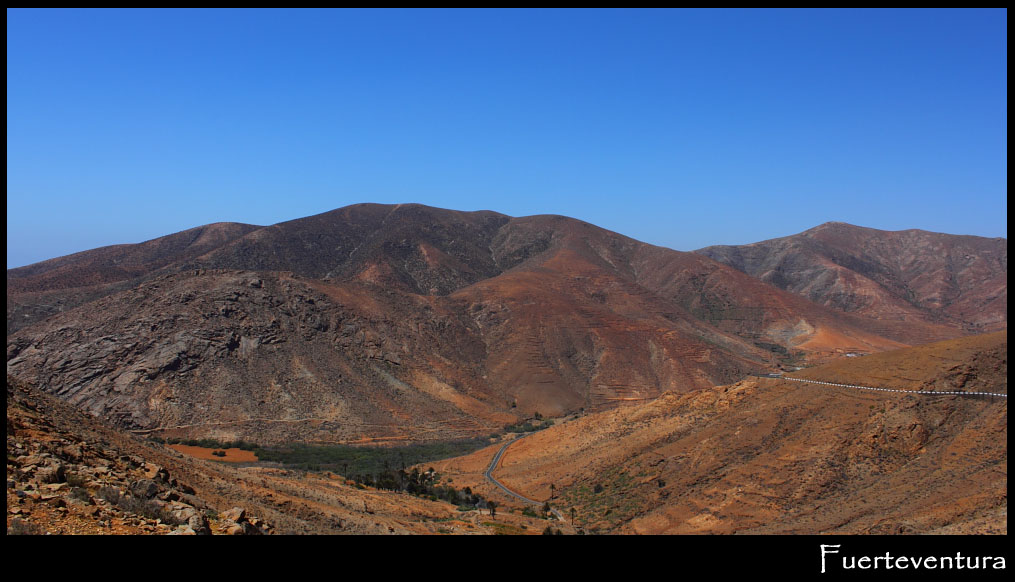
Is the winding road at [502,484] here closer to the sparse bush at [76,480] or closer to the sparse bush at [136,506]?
the sparse bush at [136,506]

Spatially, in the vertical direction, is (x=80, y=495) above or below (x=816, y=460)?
above

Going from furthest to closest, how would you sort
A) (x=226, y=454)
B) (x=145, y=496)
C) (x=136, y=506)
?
(x=226, y=454), (x=145, y=496), (x=136, y=506)

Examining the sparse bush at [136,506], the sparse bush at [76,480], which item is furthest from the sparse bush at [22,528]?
the sparse bush at [76,480]

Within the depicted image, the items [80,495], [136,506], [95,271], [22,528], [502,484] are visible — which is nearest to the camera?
[22,528]

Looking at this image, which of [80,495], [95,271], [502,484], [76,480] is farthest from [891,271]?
[80,495]

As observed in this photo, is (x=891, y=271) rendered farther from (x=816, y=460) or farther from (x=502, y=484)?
(x=816, y=460)
